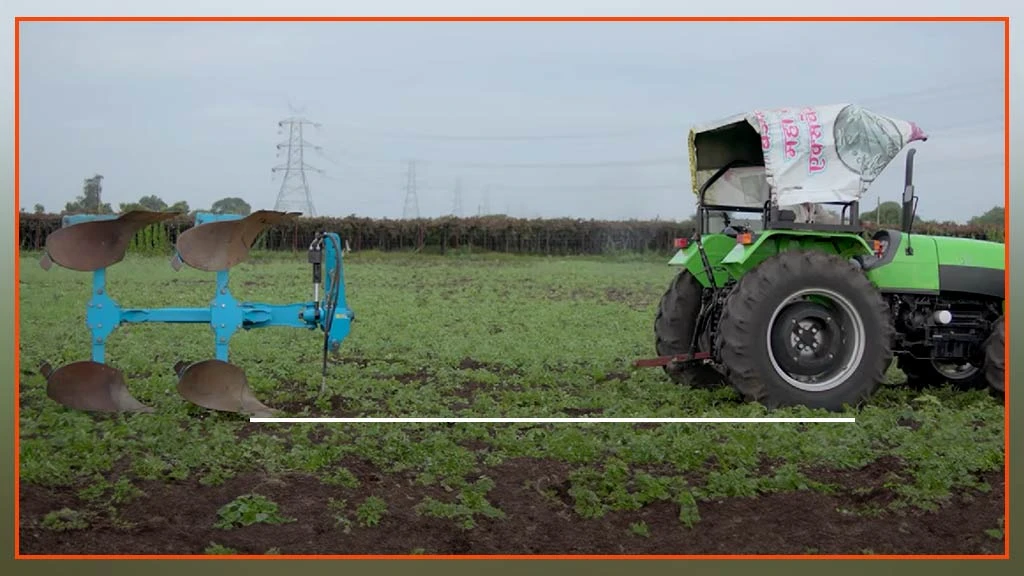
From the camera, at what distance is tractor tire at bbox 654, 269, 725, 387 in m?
8.02

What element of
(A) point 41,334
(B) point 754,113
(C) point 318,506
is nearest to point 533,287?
(A) point 41,334

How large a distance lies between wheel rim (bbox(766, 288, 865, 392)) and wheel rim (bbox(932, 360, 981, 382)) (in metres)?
1.59

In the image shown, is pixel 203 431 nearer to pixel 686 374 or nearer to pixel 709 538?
pixel 709 538

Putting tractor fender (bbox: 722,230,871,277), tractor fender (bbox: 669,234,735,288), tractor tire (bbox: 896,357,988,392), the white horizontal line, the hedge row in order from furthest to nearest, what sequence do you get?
the hedge row → tractor tire (bbox: 896,357,988,392) → tractor fender (bbox: 669,234,735,288) → tractor fender (bbox: 722,230,871,277) → the white horizontal line

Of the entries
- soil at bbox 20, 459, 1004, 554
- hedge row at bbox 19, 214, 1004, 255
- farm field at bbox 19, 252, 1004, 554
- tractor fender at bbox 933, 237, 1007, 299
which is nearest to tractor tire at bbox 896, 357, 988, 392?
farm field at bbox 19, 252, 1004, 554

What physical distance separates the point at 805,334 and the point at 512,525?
3.31 meters

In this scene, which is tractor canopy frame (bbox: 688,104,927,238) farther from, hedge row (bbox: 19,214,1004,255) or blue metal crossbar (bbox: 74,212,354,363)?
hedge row (bbox: 19,214,1004,255)

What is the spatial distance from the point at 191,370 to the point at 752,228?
179 inches

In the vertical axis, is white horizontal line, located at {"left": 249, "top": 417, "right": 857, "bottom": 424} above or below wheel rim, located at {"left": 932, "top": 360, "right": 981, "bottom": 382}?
below

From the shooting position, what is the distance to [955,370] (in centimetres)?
839

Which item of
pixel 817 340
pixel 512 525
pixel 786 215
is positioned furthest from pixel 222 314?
pixel 817 340

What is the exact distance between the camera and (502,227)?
3116cm

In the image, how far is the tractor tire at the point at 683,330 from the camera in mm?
8023

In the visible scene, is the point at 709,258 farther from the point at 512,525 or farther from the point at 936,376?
the point at 512,525
